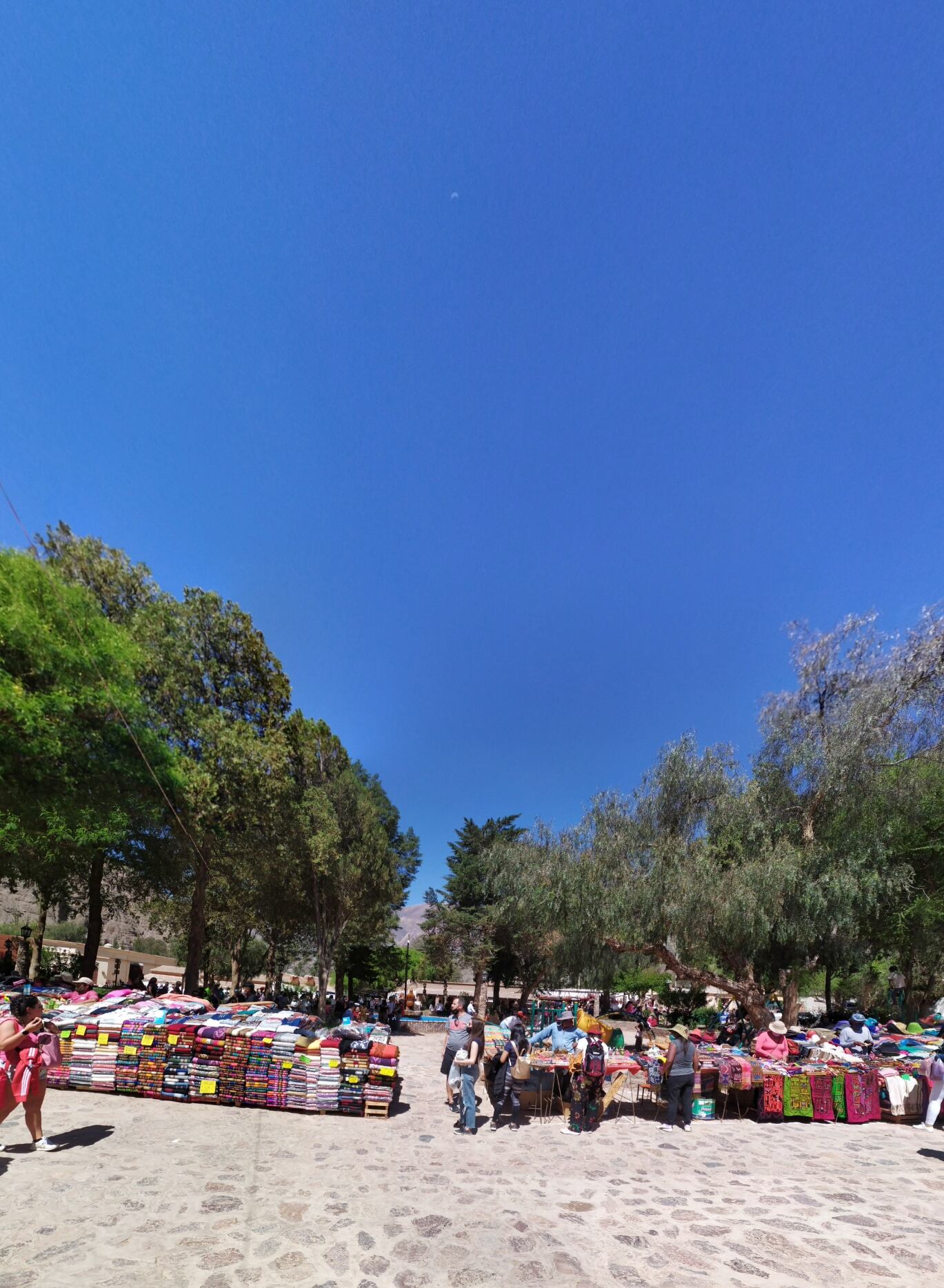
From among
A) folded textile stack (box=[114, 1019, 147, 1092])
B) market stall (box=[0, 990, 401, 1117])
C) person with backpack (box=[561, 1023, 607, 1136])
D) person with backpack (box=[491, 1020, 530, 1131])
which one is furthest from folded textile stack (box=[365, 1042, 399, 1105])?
folded textile stack (box=[114, 1019, 147, 1092])

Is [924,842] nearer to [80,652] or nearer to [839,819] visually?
[839,819]

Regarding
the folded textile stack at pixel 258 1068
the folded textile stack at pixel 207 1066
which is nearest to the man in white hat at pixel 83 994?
the folded textile stack at pixel 207 1066

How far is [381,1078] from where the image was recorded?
9281 mm

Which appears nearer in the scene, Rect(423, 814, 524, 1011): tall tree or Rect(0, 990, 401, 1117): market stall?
Rect(0, 990, 401, 1117): market stall

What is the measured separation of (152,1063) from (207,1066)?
771 mm

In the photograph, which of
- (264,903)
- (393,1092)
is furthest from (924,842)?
(264,903)

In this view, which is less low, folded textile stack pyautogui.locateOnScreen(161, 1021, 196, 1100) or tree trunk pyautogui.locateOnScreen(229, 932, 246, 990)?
folded textile stack pyautogui.locateOnScreen(161, 1021, 196, 1100)

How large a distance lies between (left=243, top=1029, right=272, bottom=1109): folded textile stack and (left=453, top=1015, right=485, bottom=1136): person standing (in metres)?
2.53

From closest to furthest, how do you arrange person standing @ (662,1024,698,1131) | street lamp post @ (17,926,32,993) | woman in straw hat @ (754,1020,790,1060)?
person standing @ (662,1024,698,1131), woman in straw hat @ (754,1020,790,1060), street lamp post @ (17,926,32,993)

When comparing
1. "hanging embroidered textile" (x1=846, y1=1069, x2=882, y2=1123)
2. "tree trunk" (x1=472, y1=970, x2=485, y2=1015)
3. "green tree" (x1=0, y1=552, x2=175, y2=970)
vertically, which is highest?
"green tree" (x1=0, y1=552, x2=175, y2=970)

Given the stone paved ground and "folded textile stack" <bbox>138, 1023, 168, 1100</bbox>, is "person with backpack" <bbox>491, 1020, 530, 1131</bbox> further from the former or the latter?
"folded textile stack" <bbox>138, 1023, 168, 1100</bbox>

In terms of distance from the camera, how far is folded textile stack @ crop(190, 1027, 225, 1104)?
9.13 metres

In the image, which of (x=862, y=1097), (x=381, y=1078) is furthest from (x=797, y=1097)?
(x=381, y=1078)

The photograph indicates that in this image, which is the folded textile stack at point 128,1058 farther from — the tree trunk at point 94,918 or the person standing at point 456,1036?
the tree trunk at point 94,918
